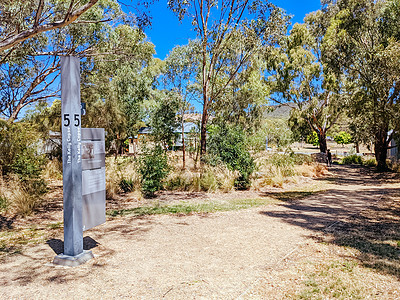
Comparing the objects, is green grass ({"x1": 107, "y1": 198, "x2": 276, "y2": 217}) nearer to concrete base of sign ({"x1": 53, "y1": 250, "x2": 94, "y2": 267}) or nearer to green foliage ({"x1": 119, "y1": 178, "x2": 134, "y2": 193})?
green foliage ({"x1": 119, "y1": 178, "x2": 134, "y2": 193})

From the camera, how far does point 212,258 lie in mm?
4895

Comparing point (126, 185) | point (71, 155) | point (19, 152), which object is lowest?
point (126, 185)

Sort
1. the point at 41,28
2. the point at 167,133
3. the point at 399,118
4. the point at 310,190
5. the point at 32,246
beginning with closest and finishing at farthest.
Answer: the point at 32,246
the point at 41,28
the point at 310,190
the point at 399,118
the point at 167,133

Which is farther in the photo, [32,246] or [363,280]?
[32,246]

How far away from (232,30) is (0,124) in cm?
1062

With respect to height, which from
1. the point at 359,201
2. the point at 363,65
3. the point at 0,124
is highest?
the point at 363,65

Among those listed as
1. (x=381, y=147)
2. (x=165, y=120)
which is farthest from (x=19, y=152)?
(x=381, y=147)

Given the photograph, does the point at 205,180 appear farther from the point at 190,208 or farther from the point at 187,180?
the point at 190,208

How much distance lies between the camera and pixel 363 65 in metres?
18.7

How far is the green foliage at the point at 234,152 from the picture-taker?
487 inches

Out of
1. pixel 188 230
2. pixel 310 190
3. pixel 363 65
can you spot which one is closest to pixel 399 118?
pixel 363 65

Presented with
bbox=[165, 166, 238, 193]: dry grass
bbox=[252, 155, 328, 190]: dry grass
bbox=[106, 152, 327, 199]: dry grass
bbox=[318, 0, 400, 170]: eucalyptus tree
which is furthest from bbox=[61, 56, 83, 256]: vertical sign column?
bbox=[318, 0, 400, 170]: eucalyptus tree

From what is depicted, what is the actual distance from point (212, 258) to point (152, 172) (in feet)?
20.9

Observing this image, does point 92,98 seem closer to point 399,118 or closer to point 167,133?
point 167,133
